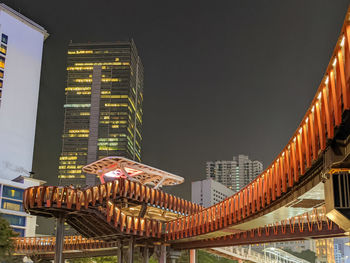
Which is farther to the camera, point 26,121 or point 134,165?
point 26,121

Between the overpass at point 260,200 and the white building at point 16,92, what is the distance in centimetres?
5266

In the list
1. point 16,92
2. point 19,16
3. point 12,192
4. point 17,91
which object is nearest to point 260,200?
point 12,192

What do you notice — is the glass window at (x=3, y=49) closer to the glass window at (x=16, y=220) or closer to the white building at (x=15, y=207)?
the white building at (x=15, y=207)

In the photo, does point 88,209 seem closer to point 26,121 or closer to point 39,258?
point 39,258

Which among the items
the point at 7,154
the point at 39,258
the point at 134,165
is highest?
the point at 7,154

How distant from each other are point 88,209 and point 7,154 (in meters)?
70.0

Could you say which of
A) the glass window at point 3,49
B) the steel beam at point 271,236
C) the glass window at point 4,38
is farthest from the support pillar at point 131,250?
the glass window at point 4,38

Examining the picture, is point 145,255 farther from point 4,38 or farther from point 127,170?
point 4,38

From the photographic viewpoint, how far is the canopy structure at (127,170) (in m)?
59.2

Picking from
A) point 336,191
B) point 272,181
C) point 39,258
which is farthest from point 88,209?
point 336,191

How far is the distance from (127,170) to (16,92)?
62904 millimetres

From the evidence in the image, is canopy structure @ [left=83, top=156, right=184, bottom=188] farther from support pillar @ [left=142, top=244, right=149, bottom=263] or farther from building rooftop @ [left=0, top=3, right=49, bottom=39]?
building rooftop @ [left=0, top=3, right=49, bottom=39]

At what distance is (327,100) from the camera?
16172 millimetres

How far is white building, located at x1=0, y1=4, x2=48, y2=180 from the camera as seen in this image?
355 ft
